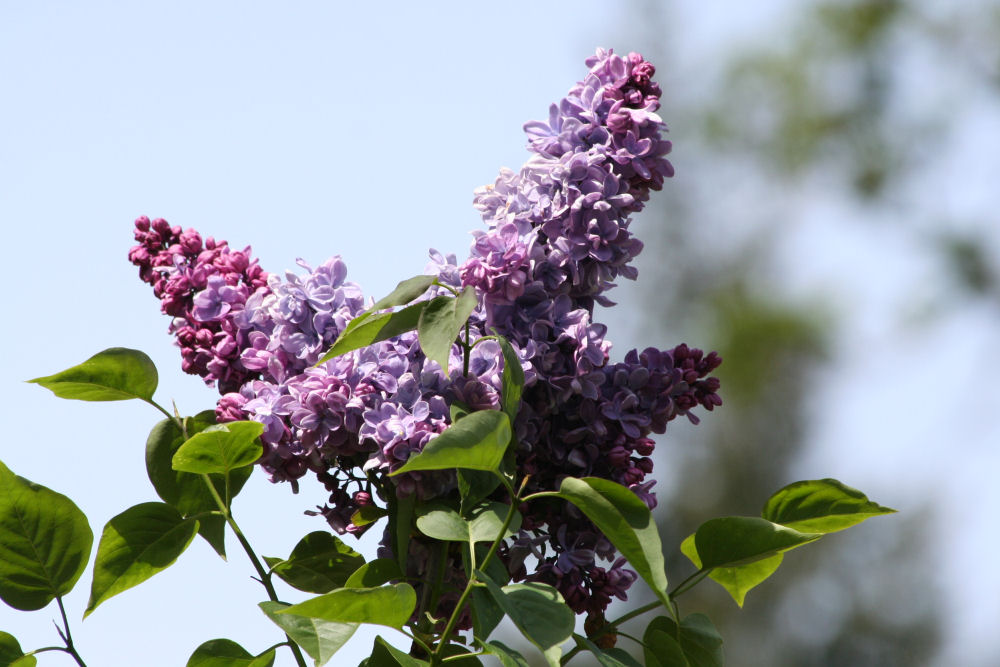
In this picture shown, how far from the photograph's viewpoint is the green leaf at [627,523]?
14.0 inches

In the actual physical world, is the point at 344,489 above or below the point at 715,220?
below

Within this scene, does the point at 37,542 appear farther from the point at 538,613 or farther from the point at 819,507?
the point at 819,507

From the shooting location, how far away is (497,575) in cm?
40

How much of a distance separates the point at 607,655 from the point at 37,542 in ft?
0.75

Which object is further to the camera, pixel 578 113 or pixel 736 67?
pixel 736 67

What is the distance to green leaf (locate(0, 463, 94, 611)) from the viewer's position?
43 centimetres

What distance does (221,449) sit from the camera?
1.36 ft

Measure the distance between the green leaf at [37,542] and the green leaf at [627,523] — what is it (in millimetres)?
205

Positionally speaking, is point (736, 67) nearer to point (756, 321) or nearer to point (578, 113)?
point (756, 321)

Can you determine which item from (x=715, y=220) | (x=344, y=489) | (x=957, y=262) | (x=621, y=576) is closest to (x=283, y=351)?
(x=344, y=489)

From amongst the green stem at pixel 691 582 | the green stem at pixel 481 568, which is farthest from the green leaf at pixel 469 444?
the green stem at pixel 691 582

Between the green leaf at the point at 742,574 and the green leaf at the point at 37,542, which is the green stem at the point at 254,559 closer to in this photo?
the green leaf at the point at 37,542

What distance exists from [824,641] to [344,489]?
16.3 ft

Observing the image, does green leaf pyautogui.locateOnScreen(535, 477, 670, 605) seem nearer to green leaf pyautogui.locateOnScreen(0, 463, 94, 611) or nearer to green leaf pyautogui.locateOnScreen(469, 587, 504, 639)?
green leaf pyautogui.locateOnScreen(469, 587, 504, 639)
